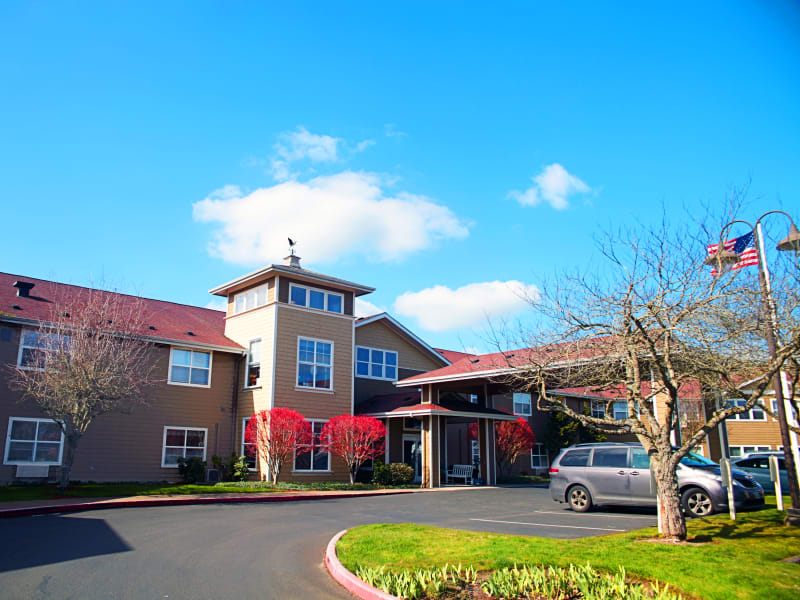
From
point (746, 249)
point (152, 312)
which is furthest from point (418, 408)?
point (746, 249)

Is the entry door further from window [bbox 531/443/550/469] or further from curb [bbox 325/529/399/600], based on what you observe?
curb [bbox 325/529/399/600]

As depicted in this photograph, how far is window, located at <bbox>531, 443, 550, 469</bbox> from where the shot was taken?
35.8m

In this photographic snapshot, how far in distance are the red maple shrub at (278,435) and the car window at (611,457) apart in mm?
11735

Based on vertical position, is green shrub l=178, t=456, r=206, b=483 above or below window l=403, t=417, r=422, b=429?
below

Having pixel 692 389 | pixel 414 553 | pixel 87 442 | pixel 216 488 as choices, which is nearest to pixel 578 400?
pixel 692 389

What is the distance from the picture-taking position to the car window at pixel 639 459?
48.5 feet

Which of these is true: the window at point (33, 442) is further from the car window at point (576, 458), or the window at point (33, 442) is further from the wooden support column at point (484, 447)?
the wooden support column at point (484, 447)

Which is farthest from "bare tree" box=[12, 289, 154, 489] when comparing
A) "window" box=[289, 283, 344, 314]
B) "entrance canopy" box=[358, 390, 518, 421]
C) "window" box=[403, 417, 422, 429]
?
"window" box=[403, 417, 422, 429]

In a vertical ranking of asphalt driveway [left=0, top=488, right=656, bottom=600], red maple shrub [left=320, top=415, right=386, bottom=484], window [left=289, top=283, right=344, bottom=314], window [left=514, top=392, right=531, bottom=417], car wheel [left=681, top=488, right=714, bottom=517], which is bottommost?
asphalt driveway [left=0, top=488, right=656, bottom=600]

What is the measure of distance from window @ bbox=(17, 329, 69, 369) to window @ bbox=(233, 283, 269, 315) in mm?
8008

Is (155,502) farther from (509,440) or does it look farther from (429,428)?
(509,440)

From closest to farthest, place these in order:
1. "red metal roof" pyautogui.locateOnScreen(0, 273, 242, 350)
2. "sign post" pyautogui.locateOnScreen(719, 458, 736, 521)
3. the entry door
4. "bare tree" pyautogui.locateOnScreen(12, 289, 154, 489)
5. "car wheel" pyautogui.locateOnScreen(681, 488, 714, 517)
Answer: "sign post" pyautogui.locateOnScreen(719, 458, 736, 521), "car wheel" pyautogui.locateOnScreen(681, 488, 714, 517), "bare tree" pyautogui.locateOnScreen(12, 289, 154, 489), "red metal roof" pyautogui.locateOnScreen(0, 273, 242, 350), the entry door

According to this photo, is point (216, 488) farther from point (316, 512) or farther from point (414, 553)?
point (414, 553)

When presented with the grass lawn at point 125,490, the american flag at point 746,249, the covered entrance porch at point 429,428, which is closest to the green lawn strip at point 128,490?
the grass lawn at point 125,490
